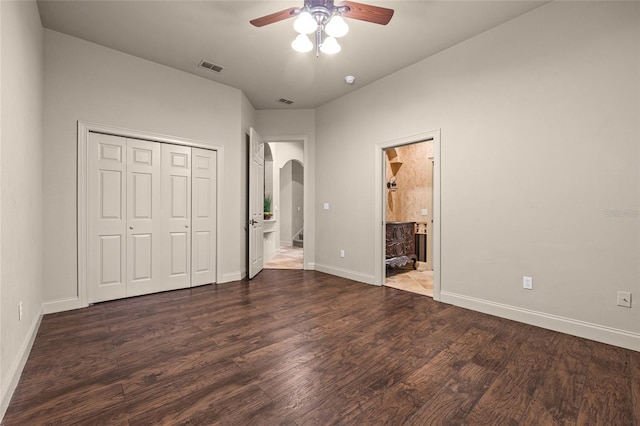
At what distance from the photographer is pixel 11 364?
1814mm

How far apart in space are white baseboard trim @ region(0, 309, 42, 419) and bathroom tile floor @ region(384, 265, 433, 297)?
12.5 ft

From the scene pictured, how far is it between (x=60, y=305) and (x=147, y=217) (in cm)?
126

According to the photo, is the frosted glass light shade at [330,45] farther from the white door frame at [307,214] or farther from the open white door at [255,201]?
the white door frame at [307,214]

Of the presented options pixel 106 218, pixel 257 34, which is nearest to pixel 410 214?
pixel 257 34

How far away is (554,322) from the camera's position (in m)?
2.70

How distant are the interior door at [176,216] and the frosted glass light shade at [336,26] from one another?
8.82ft

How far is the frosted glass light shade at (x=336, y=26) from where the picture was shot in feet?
7.48

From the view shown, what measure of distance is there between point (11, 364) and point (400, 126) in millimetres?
4298

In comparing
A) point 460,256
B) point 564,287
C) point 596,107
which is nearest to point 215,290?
point 460,256

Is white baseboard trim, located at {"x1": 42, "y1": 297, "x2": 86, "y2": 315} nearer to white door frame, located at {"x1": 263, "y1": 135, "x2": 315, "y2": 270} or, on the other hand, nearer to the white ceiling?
the white ceiling

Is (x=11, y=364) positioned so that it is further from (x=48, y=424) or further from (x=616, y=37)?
(x=616, y=37)

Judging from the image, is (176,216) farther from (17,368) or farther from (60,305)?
(17,368)

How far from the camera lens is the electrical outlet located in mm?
2355

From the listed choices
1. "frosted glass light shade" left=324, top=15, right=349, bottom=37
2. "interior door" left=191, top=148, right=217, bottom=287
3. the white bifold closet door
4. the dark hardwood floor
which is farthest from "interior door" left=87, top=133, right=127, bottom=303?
"frosted glass light shade" left=324, top=15, right=349, bottom=37
